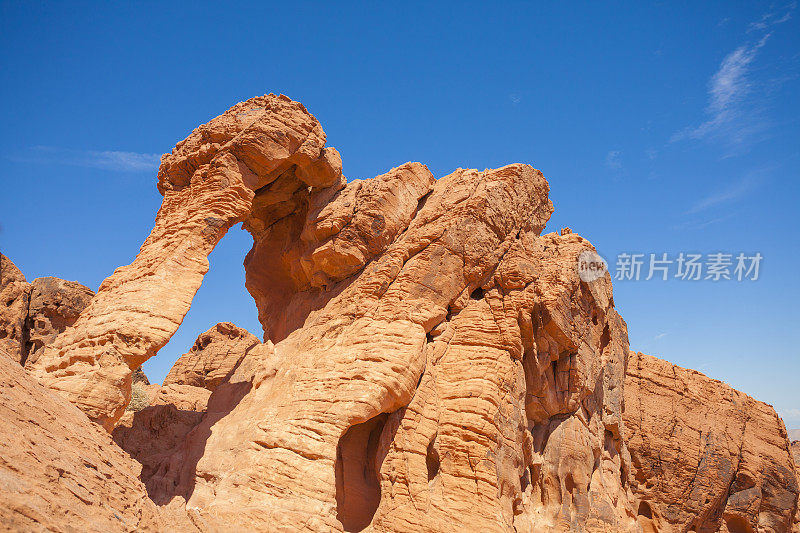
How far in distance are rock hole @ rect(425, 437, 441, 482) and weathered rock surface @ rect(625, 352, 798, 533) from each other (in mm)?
11811

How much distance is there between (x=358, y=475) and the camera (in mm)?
13211

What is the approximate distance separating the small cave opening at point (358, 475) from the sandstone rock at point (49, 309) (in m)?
9.38

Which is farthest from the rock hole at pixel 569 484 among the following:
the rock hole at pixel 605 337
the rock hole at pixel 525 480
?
the rock hole at pixel 605 337

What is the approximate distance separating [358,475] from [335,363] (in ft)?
8.86

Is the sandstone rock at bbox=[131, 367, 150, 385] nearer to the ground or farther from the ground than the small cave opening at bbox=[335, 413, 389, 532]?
farther from the ground

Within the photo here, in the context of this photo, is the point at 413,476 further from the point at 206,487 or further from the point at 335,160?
the point at 335,160

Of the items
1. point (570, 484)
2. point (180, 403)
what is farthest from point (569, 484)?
point (180, 403)

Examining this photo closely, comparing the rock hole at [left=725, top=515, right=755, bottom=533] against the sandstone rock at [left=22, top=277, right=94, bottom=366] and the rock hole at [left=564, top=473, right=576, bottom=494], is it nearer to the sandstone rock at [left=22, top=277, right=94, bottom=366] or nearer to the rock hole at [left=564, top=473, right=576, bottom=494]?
the rock hole at [left=564, top=473, right=576, bottom=494]

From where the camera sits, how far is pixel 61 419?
8.27 m

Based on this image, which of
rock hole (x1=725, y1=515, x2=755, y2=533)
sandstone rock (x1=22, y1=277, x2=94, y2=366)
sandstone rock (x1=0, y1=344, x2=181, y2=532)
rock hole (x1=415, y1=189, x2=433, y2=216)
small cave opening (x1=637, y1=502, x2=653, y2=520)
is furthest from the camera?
rock hole (x1=725, y1=515, x2=755, y2=533)

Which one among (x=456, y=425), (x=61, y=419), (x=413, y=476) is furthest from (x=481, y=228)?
(x=61, y=419)

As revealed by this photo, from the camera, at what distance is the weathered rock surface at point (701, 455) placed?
2122 centimetres

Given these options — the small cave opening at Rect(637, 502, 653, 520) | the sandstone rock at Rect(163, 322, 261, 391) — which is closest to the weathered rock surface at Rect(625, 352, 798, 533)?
the small cave opening at Rect(637, 502, 653, 520)

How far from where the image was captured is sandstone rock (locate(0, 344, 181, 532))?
563 centimetres
